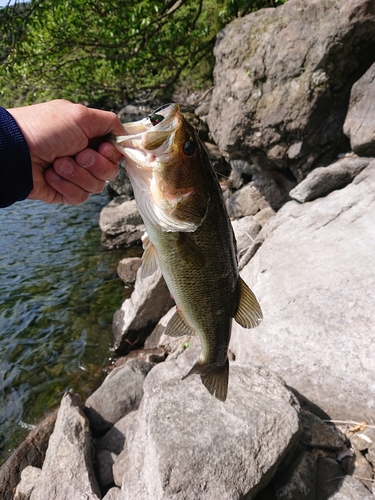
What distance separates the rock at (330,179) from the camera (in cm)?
634

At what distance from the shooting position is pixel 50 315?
886 cm

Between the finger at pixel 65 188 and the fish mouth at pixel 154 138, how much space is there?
74 centimetres

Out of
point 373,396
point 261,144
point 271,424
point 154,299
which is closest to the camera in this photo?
point 271,424

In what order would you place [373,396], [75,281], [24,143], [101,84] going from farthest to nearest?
[101,84]
[75,281]
[373,396]
[24,143]

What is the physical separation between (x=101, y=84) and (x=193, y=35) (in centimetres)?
435

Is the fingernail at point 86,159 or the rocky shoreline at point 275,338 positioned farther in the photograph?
the rocky shoreline at point 275,338

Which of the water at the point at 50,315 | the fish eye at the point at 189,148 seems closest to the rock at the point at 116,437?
the water at the point at 50,315

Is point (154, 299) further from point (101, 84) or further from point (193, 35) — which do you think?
point (101, 84)

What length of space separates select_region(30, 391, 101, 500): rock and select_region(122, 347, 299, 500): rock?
74 cm

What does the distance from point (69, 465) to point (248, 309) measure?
3068 mm

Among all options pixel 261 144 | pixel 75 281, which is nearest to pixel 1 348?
pixel 75 281

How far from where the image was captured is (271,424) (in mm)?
3289

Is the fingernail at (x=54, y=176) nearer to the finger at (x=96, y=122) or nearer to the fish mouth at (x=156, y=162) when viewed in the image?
the finger at (x=96, y=122)

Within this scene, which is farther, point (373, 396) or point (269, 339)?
point (269, 339)
